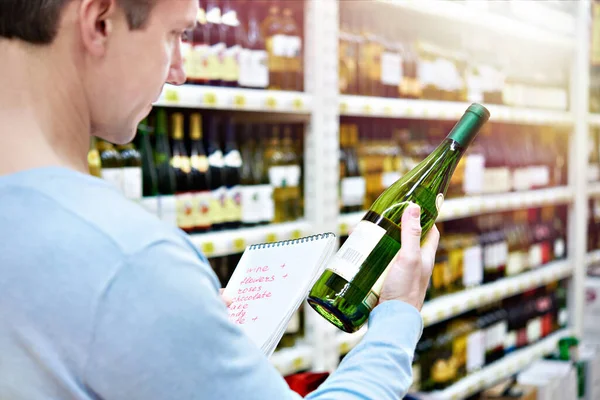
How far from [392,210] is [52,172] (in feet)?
2.17

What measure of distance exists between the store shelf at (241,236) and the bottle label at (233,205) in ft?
0.13

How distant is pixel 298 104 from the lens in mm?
2184

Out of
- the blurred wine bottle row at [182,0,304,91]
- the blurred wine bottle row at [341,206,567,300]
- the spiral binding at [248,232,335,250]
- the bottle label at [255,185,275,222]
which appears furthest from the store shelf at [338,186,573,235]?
the spiral binding at [248,232,335,250]

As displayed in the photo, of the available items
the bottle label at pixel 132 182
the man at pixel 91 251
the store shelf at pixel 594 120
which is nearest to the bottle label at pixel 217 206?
the bottle label at pixel 132 182

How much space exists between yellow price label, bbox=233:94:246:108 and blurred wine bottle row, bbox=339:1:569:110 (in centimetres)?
66

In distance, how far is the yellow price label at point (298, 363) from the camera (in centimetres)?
224

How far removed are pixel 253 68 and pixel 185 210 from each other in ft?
1.64

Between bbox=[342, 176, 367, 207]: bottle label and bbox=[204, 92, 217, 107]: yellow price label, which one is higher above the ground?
bbox=[204, 92, 217, 107]: yellow price label

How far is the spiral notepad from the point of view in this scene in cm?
82

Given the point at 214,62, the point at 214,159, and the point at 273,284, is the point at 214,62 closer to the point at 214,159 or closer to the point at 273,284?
the point at 214,159

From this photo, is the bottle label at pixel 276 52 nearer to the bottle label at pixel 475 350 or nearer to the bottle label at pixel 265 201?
the bottle label at pixel 265 201

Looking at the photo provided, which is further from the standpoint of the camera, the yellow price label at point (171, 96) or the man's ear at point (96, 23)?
the yellow price label at point (171, 96)

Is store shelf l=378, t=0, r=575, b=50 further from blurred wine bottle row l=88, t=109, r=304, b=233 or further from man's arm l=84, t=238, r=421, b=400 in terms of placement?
man's arm l=84, t=238, r=421, b=400

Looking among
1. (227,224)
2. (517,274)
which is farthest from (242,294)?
(517,274)
